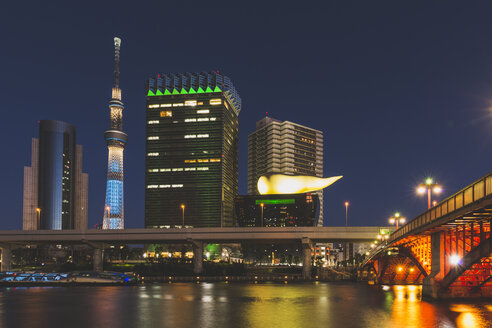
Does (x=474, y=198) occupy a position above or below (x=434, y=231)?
above

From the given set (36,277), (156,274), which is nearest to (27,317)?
(36,277)

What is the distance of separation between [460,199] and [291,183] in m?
127

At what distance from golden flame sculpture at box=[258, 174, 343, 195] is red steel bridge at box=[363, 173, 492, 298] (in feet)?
302

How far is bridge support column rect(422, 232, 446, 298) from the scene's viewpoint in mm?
41375

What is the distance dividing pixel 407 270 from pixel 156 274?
4384cm

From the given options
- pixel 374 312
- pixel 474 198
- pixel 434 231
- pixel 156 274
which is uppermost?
pixel 474 198

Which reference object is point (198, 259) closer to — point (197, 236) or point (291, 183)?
point (197, 236)

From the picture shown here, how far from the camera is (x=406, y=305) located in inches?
1501

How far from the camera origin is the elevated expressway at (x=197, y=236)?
9175cm


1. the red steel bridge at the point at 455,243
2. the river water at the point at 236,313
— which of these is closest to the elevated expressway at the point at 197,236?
the red steel bridge at the point at 455,243

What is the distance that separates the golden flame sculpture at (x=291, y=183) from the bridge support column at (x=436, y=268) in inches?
4140

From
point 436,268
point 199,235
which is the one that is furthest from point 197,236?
point 436,268

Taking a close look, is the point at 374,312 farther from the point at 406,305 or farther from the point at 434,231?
the point at 434,231

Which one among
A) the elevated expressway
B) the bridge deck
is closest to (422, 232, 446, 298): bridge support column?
the elevated expressway
